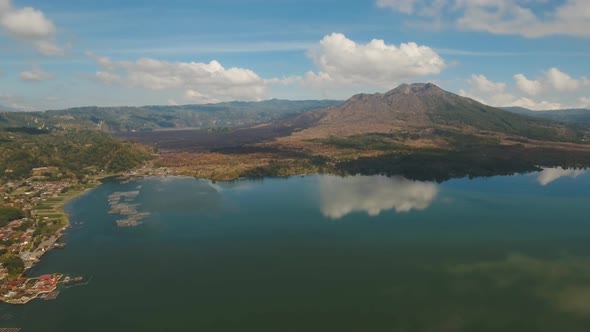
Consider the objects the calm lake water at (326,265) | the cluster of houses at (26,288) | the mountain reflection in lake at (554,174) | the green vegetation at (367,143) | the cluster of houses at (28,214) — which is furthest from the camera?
the green vegetation at (367,143)

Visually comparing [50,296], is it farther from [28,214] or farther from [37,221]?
[28,214]

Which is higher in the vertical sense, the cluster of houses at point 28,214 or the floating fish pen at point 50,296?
the cluster of houses at point 28,214

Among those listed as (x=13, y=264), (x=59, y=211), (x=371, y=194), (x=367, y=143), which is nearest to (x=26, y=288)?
(x=13, y=264)

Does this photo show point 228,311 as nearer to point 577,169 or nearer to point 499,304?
point 499,304

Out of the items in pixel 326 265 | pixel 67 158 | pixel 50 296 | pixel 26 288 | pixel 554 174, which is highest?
pixel 554 174

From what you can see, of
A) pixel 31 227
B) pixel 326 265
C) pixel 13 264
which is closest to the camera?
pixel 13 264

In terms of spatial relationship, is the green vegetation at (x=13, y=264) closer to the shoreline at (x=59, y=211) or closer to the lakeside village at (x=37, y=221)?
the lakeside village at (x=37, y=221)

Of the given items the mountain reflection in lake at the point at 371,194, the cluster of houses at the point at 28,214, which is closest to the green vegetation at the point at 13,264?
the cluster of houses at the point at 28,214

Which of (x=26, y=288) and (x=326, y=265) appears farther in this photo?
(x=326, y=265)

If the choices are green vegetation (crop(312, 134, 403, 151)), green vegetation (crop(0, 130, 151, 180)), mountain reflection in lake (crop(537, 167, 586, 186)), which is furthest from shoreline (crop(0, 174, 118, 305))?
mountain reflection in lake (crop(537, 167, 586, 186))
